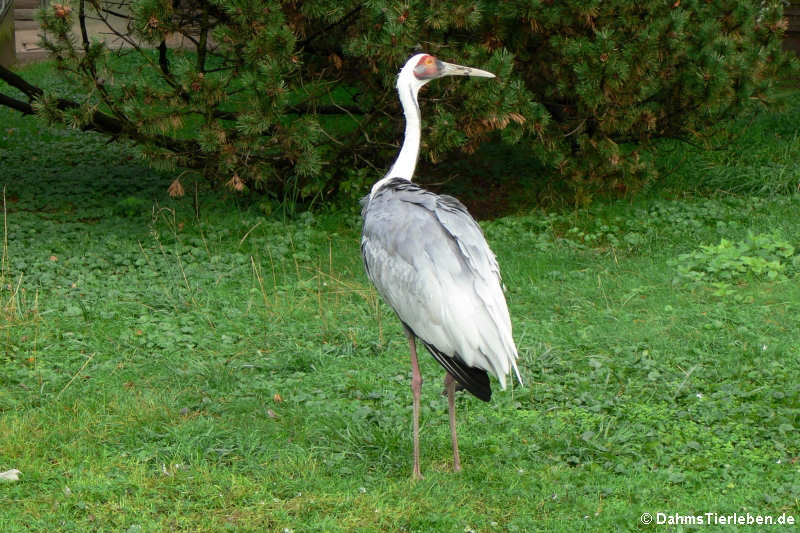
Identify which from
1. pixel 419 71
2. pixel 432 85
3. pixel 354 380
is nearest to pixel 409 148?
pixel 419 71

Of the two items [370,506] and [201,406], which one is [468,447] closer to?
[370,506]

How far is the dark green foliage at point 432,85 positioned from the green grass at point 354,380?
0.64m

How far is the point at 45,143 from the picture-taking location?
1150 centimetres

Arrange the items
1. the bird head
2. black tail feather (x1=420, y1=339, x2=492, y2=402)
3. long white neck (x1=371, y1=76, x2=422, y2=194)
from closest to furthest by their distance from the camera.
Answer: black tail feather (x1=420, y1=339, x2=492, y2=402)
long white neck (x1=371, y1=76, x2=422, y2=194)
the bird head

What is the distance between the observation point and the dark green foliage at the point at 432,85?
7.30 m

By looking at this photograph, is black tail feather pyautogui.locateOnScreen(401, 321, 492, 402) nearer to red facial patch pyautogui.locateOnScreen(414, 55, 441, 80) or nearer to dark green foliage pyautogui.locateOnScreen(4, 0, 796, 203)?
red facial patch pyautogui.locateOnScreen(414, 55, 441, 80)

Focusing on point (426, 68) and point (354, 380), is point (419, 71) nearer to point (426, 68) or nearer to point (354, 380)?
point (426, 68)

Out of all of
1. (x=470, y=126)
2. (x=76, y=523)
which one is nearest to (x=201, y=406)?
(x=76, y=523)

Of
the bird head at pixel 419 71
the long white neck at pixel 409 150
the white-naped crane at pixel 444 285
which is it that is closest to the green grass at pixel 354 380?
the white-naped crane at pixel 444 285

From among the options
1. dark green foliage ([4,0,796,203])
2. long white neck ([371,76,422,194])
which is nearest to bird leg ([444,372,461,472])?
long white neck ([371,76,422,194])

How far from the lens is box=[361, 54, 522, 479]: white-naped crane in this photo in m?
4.35

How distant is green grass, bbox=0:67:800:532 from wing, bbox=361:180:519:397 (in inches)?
27.2

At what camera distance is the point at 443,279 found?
448 centimetres

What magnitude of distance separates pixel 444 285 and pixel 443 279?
0.11ft
